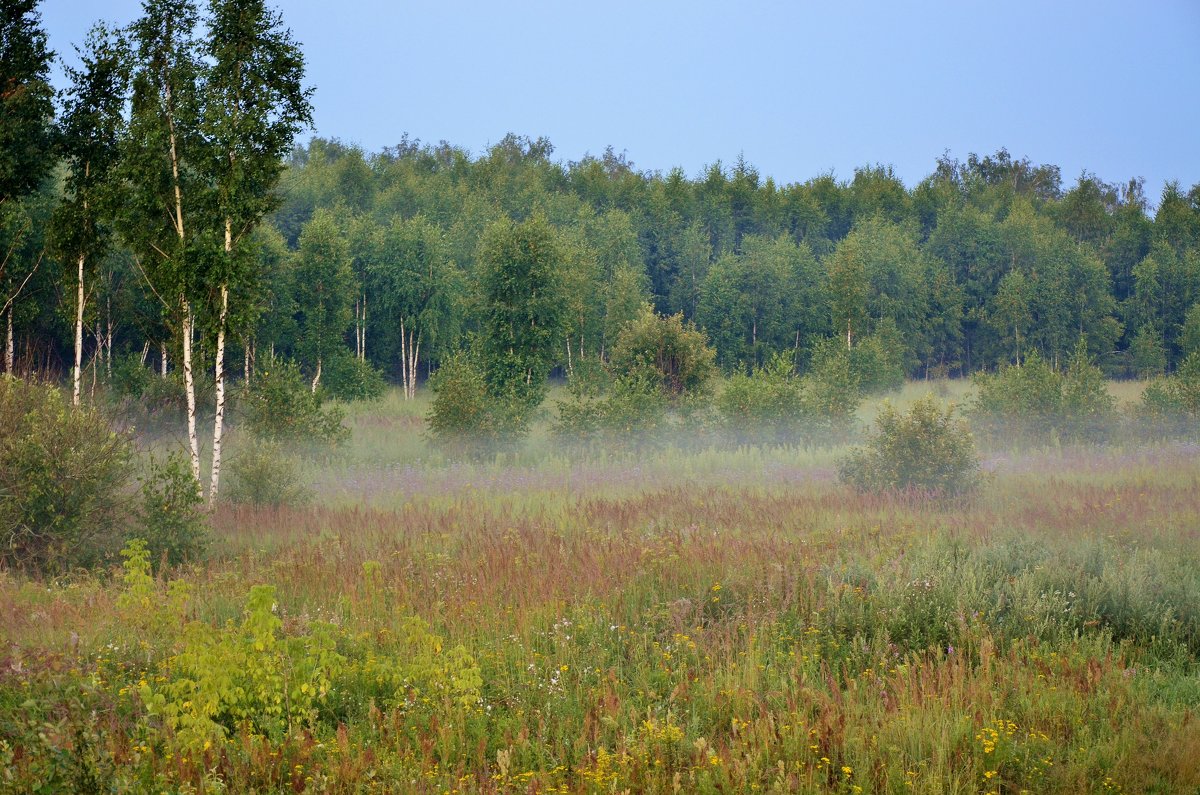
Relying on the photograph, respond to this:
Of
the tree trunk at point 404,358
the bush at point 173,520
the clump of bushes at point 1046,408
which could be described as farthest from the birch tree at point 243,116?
the tree trunk at point 404,358

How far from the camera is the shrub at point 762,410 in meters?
29.5

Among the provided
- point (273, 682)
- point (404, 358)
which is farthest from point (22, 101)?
point (404, 358)

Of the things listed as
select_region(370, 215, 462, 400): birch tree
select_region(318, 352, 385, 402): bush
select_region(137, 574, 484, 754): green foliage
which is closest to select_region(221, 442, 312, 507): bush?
select_region(137, 574, 484, 754): green foliage

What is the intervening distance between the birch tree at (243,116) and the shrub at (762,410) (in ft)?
55.4

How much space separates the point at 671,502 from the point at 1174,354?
72.0m

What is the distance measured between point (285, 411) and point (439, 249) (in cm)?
2865

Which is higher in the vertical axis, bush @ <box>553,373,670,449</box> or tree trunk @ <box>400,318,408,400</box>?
tree trunk @ <box>400,318,408,400</box>

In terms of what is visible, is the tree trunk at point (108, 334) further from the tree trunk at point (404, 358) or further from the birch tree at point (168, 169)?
the birch tree at point (168, 169)

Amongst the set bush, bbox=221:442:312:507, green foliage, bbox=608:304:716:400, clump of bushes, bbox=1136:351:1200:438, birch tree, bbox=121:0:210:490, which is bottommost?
bush, bbox=221:442:312:507

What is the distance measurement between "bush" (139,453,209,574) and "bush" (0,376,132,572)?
0.51 m

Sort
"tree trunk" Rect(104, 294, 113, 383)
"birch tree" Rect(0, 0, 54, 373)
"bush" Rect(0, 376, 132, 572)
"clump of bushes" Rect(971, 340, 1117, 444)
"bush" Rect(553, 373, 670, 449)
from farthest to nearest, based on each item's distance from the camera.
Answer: "tree trunk" Rect(104, 294, 113, 383) < "clump of bushes" Rect(971, 340, 1117, 444) < "bush" Rect(553, 373, 670, 449) < "birch tree" Rect(0, 0, 54, 373) < "bush" Rect(0, 376, 132, 572)

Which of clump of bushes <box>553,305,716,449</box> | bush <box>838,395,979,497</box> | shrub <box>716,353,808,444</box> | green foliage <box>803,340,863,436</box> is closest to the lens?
bush <box>838,395,979,497</box>

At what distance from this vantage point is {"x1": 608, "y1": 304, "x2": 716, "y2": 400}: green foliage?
103 feet

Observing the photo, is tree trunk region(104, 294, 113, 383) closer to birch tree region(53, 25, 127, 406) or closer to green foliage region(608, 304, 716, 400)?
birch tree region(53, 25, 127, 406)
